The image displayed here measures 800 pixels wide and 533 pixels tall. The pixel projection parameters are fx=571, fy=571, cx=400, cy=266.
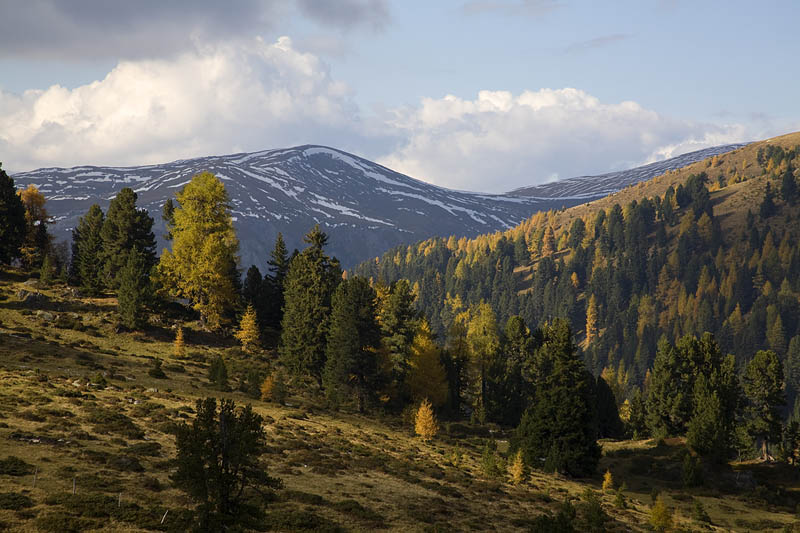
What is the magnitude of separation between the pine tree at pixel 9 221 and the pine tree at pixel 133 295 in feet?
74.4

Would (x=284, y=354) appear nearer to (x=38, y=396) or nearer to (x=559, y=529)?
(x=38, y=396)

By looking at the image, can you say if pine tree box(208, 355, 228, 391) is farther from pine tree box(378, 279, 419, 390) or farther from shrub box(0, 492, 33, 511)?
shrub box(0, 492, 33, 511)

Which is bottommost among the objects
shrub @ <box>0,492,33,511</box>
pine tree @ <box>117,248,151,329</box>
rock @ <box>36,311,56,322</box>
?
shrub @ <box>0,492,33,511</box>

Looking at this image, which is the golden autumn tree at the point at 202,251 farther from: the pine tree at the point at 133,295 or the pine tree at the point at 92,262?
the pine tree at the point at 92,262

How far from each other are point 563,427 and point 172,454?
36563 mm

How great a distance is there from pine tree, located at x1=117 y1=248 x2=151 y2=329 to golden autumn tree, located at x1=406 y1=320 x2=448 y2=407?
29911 mm

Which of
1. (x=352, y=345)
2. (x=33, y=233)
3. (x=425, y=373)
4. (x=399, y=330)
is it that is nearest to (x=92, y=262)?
(x=33, y=233)

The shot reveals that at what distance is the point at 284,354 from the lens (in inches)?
2527

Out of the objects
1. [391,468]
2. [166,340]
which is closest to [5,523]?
[391,468]

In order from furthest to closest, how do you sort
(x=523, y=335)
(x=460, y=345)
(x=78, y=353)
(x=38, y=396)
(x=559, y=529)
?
(x=523, y=335)
(x=460, y=345)
(x=78, y=353)
(x=38, y=396)
(x=559, y=529)

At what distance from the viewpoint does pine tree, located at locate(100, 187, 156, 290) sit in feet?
225

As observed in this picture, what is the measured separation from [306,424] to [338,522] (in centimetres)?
2196

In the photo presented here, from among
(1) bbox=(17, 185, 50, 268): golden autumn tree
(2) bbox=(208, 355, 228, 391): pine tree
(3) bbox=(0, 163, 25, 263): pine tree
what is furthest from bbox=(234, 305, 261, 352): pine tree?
(1) bbox=(17, 185, 50, 268): golden autumn tree

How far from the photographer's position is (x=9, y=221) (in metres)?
72.4
